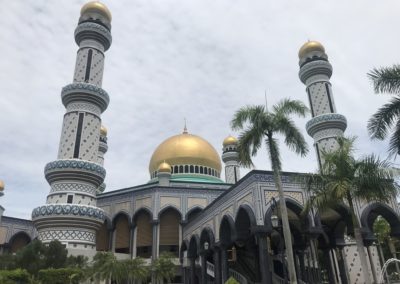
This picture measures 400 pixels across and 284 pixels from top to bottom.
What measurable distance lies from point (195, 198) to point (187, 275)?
748cm

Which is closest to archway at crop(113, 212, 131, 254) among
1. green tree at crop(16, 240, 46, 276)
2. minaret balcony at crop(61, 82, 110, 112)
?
minaret balcony at crop(61, 82, 110, 112)

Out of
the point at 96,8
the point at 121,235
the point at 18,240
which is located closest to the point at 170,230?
the point at 121,235

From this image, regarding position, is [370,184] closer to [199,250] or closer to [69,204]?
[199,250]

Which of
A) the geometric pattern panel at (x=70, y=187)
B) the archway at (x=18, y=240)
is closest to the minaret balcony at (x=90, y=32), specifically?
the geometric pattern panel at (x=70, y=187)

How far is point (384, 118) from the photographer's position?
12992 millimetres

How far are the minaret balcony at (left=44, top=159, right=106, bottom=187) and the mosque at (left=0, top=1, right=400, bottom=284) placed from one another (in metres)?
0.08

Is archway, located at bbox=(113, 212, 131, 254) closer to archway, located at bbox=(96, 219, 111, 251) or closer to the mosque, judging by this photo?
the mosque

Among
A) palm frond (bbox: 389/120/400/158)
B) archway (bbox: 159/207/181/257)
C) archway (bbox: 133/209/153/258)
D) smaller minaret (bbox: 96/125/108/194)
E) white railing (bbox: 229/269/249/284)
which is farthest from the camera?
smaller minaret (bbox: 96/125/108/194)

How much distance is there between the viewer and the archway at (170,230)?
3547 centimetres

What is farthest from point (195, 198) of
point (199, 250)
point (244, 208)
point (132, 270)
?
point (244, 208)

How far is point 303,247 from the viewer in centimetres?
2383

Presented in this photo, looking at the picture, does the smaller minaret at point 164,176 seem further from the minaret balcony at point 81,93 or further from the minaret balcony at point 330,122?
the minaret balcony at point 330,122

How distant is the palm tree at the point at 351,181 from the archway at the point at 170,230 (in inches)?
896

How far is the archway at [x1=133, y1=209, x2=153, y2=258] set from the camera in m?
35.8
